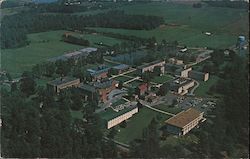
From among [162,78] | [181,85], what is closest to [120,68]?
[162,78]

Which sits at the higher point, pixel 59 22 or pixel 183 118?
pixel 59 22

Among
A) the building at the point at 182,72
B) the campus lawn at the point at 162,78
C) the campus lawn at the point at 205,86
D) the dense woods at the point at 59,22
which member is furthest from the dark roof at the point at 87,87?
the dense woods at the point at 59,22

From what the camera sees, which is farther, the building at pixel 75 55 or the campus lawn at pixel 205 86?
the building at pixel 75 55

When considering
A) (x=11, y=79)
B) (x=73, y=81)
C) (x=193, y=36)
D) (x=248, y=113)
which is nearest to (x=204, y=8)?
(x=193, y=36)

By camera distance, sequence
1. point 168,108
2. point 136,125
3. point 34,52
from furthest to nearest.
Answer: point 34,52 → point 168,108 → point 136,125

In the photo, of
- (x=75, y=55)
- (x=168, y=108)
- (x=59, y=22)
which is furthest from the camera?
(x=59, y=22)

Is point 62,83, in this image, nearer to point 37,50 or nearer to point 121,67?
point 121,67

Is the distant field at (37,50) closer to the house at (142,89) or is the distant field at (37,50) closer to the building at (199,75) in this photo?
the house at (142,89)

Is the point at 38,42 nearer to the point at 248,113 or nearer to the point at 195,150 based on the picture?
the point at 195,150
